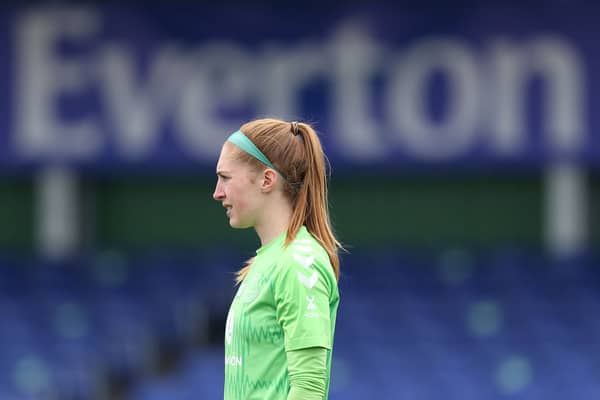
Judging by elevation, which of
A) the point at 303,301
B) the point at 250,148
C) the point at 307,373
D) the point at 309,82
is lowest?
the point at 307,373

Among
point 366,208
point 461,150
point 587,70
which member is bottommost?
point 366,208

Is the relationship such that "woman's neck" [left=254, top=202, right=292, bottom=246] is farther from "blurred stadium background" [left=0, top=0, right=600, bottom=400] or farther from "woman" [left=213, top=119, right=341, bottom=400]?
"blurred stadium background" [left=0, top=0, right=600, bottom=400]

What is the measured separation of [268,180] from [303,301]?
0.30 metres

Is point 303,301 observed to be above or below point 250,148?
below

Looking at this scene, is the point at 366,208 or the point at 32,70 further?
the point at 366,208

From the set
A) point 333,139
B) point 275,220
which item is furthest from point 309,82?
point 275,220

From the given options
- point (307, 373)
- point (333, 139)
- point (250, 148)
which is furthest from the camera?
point (333, 139)

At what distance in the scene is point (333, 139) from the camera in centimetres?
909

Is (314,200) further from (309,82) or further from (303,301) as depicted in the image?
(309,82)

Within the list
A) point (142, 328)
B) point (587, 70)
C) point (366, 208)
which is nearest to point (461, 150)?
point (587, 70)

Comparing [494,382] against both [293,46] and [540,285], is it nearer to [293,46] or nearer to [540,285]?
[540,285]

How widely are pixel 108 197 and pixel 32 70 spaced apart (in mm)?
1877

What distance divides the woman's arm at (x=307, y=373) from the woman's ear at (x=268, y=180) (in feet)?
1.22

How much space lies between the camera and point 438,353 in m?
8.48
